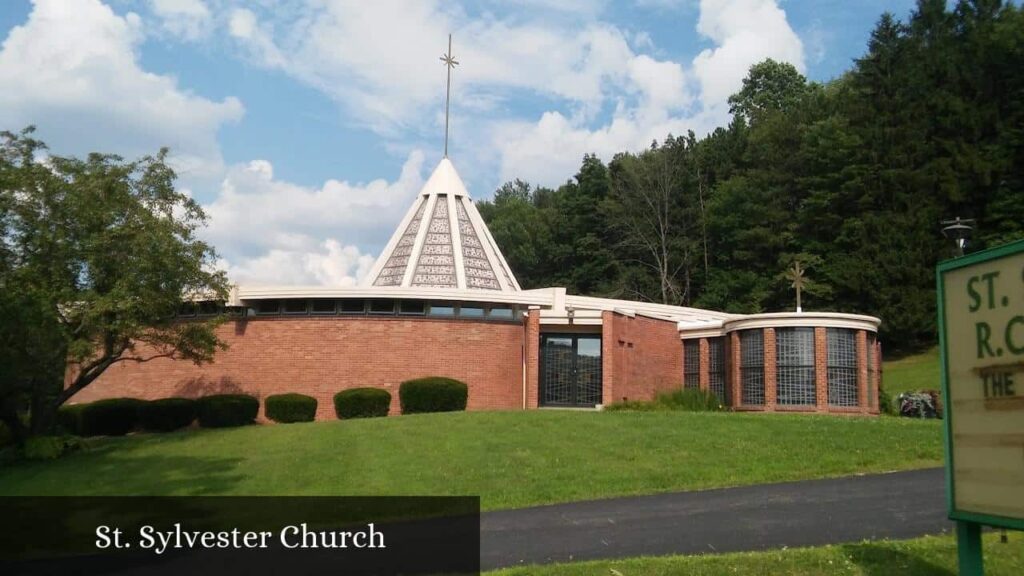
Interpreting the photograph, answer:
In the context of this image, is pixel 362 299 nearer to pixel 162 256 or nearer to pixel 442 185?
pixel 162 256

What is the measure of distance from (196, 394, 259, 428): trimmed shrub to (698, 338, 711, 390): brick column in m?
13.7

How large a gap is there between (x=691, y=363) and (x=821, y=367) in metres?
5.10

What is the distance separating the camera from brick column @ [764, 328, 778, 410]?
2472 centimetres

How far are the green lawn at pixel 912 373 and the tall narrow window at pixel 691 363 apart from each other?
9.40 meters

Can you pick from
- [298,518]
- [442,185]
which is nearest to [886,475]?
[298,518]

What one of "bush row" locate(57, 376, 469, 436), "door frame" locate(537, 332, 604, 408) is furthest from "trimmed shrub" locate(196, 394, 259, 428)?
"door frame" locate(537, 332, 604, 408)

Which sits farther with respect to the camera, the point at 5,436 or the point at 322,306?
the point at 322,306

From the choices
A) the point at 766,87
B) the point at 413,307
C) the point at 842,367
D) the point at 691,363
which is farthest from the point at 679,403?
the point at 766,87

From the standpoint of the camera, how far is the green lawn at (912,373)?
35.0 meters

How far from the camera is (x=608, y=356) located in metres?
25.8

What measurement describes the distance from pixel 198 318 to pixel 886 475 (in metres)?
19.9

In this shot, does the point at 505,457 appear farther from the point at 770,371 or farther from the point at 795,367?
the point at 795,367

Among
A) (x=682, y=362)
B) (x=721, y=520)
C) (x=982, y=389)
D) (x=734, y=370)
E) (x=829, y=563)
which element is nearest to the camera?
(x=982, y=389)

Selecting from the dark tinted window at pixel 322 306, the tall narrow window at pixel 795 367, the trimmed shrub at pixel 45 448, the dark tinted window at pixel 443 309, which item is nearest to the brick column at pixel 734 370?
the tall narrow window at pixel 795 367
